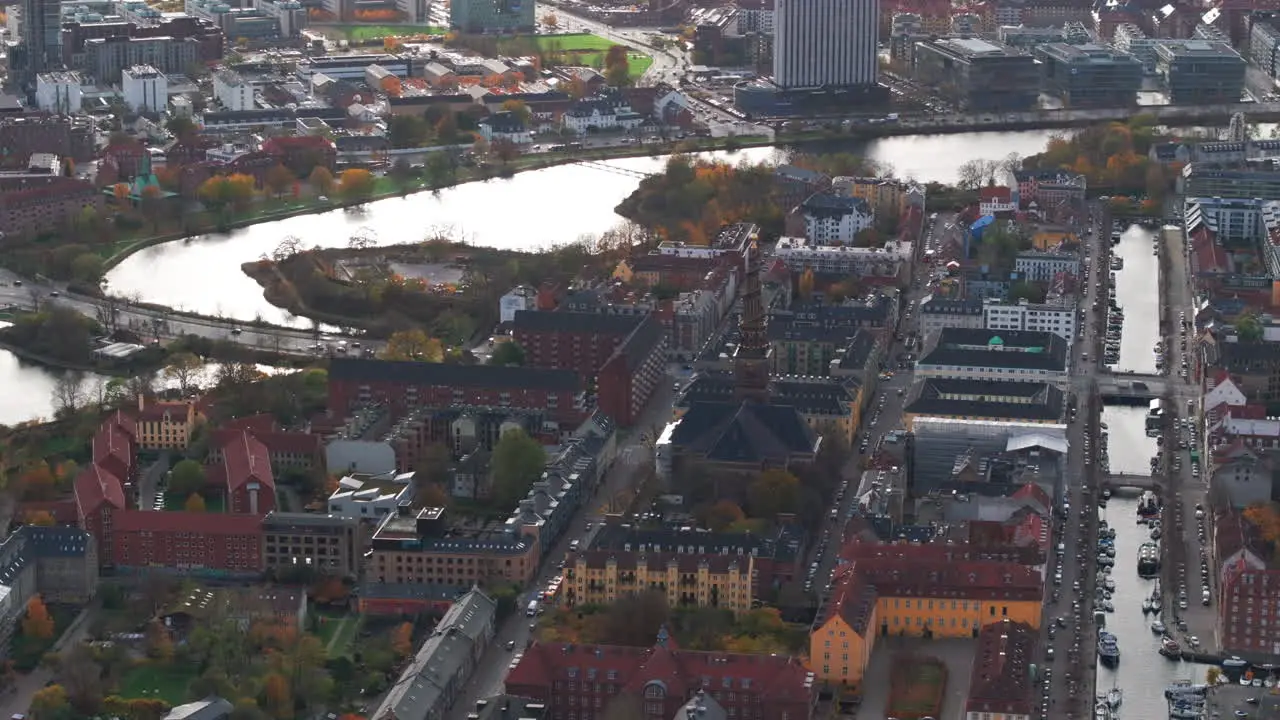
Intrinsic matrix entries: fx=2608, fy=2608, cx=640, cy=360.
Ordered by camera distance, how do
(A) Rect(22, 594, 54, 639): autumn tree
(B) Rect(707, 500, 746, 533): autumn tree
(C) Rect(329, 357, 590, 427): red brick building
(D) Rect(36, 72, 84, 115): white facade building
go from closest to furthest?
(A) Rect(22, 594, 54, 639): autumn tree
(B) Rect(707, 500, 746, 533): autumn tree
(C) Rect(329, 357, 590, 427): red brick building
(D) Rect(36, 72, 84, 115): white facade building

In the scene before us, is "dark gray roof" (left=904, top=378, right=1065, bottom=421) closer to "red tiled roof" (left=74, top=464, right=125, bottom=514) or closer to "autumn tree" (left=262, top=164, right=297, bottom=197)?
"red tiled roof" (left=74, top=464, right=125, bottom=514)

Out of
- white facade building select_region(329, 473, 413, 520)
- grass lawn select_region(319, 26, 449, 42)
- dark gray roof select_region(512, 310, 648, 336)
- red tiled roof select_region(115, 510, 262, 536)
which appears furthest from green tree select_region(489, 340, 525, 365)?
grass lawn select_region(319, 26, 449, 42)

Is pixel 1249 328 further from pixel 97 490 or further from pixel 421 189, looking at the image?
pixel 421 189

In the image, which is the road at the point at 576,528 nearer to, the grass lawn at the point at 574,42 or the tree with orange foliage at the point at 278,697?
the tree with orange foliage at the point at 278,697

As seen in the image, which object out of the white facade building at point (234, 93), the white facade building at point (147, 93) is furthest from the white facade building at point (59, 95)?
the white facade building at point (234, 93)

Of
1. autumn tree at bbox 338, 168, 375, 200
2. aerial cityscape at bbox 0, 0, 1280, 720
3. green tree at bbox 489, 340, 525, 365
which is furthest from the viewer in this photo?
autumn tree at bbox 338, 168, 375, 200
